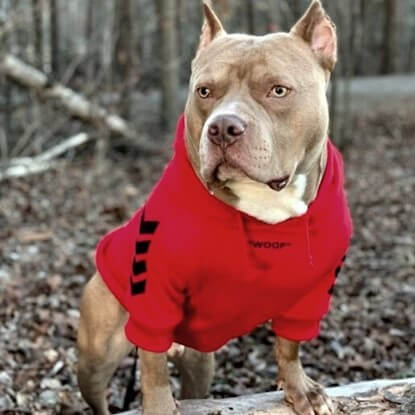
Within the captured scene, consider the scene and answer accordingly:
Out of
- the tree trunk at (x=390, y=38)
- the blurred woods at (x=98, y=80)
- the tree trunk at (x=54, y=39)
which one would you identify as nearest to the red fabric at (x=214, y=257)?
the blurred woods at (x=98, y=80)

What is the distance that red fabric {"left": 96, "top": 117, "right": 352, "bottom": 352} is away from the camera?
326cm

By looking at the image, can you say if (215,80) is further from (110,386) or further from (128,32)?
(128,32)

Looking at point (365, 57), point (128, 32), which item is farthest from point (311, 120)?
point (365, 57)

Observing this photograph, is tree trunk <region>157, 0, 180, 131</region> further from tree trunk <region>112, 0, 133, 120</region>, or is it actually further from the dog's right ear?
the dog's right ear

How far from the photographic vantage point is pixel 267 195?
331 cm

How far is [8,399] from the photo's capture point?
13.4 ft

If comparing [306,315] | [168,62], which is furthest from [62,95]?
[306,315]

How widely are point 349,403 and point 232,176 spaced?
3.97 feet

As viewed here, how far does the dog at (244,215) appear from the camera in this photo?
122 inches

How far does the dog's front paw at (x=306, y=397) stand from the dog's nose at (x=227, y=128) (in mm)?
1278

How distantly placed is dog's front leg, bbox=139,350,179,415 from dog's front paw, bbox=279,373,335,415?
537 millimetres

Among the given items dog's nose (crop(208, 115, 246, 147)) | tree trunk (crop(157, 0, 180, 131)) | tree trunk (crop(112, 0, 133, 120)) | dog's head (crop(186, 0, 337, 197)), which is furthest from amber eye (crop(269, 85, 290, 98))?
tree trunk (crop(157, 0, 180, 131))

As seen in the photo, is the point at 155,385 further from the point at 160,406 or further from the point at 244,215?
the point at 244,215

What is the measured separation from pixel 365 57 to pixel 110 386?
22.3m
